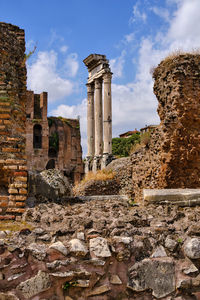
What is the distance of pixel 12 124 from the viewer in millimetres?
Answer: 4145

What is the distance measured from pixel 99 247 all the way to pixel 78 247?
19 cm

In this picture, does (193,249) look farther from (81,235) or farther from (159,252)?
(81,235)

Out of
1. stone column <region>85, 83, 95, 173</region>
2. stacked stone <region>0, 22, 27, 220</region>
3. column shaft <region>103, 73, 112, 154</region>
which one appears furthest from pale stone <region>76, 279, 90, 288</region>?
stone column <region>85, 83, 95, 173</region>

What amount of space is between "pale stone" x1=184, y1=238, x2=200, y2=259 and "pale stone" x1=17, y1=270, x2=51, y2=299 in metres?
1.32

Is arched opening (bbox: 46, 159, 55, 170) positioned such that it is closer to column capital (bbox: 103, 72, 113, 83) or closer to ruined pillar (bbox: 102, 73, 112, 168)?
ruined pillar (bbox: 102, 73, 112, 168)

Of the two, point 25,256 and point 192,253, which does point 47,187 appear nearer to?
point 25,256

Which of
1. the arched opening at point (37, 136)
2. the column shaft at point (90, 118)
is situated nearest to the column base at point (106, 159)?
the column shaft at point (90, 118)

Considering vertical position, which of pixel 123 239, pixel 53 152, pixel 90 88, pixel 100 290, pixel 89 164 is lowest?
pixel 100 290

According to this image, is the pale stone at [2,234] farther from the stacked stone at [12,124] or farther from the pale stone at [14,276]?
the stacked stone at [12,124]

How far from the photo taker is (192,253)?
9.44 ft

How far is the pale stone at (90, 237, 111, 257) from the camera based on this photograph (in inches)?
107

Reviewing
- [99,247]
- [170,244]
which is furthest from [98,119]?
[99,247]

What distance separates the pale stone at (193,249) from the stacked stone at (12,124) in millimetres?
1968

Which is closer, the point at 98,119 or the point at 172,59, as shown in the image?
the point at 172,59
